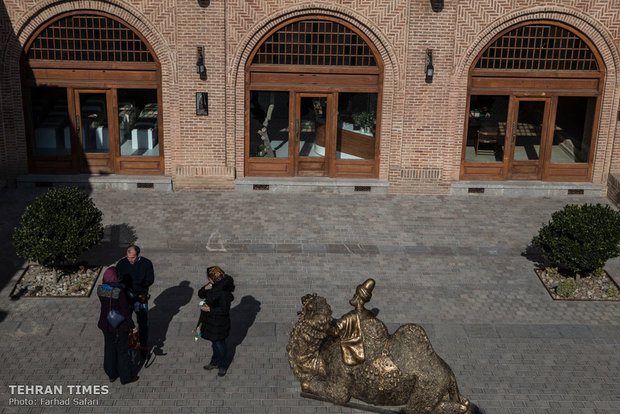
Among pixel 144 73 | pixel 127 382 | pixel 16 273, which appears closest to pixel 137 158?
pixel 144 73

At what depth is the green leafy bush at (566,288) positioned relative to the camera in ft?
39.8

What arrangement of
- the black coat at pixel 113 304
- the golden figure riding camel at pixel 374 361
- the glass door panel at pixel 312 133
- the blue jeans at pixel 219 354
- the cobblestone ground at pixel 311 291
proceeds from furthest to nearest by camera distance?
1. the glass door panel at pixel 312 133
2. the blue jeans at pixel 219 354
3. the cobblestone ground at pixel 311 291
4. the black coat at pixel 113 304
5. the golden figure riding camel at pixel 374 361

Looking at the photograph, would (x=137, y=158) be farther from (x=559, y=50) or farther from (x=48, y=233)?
(x=559, y=50)

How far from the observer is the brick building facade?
1630 cm

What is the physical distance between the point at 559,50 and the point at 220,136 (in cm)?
832

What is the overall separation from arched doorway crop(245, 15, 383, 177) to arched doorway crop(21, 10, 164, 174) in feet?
8.05

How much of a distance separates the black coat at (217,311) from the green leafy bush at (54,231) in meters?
3.34

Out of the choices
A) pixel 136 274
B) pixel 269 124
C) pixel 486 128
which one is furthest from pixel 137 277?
pixel 486 128

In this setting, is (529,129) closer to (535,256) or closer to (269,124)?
(535,256)

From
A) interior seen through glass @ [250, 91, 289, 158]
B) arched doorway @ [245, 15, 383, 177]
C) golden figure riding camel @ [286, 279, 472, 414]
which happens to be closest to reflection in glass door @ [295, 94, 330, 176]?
arched doorway @ [245, 15, 383, 177]

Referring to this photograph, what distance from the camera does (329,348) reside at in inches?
347

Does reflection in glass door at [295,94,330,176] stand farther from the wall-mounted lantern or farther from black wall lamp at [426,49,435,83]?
black wall lamp at [426,49,435,83]

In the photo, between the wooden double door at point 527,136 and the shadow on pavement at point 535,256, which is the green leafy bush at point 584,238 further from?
the wooden double door at point 527,136

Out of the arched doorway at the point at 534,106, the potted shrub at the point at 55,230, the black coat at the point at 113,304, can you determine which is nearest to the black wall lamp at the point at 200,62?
the potted shrub at the point at 55,230
